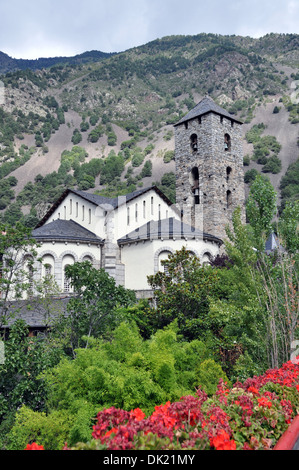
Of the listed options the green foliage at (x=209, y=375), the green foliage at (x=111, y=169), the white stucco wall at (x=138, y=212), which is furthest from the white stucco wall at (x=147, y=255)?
the green foliage at (x=111, y=169)

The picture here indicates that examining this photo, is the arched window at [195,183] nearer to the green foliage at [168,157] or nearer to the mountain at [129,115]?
the mountain at [129,115]

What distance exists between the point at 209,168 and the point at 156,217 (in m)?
7.47

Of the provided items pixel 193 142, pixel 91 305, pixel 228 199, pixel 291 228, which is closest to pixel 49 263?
pixel 91 305

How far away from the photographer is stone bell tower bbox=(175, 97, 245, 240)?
120ft

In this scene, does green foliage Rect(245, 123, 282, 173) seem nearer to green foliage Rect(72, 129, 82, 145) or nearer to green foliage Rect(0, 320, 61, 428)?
green foliage Rect(72, 129, 82, 145)

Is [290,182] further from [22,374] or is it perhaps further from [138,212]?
[22,374]

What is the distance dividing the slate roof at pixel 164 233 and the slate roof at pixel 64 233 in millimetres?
2330

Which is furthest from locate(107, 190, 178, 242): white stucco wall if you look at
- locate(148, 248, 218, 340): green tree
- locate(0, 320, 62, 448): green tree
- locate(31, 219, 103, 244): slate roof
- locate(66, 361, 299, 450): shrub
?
locate(66, 361, 299, 450): shrub

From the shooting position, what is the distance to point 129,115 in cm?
15250

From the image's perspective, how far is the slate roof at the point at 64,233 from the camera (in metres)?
28.3

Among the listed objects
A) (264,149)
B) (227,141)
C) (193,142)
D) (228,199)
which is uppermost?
(264,149)

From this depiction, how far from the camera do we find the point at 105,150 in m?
138
